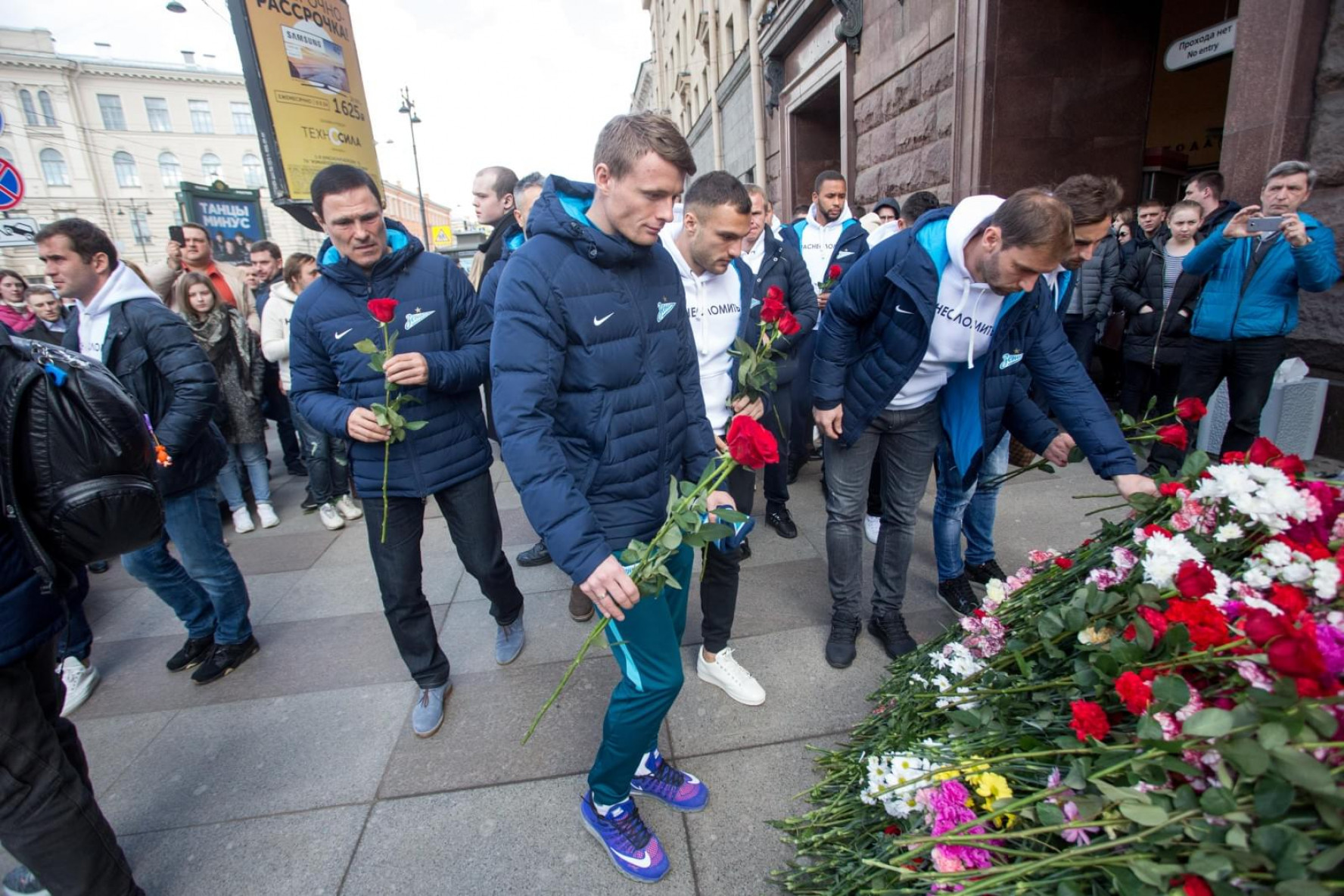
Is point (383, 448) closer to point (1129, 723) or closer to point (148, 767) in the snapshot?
point (148, 767)

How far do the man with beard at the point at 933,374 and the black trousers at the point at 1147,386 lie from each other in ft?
10.2

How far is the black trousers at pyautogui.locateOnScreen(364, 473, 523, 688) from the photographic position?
266 cm

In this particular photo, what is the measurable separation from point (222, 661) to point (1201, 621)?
12.7ft

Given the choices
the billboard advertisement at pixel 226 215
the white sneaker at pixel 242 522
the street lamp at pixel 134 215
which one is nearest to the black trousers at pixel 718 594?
the white sneaker at pixel 242 522

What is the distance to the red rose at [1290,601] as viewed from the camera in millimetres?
1131

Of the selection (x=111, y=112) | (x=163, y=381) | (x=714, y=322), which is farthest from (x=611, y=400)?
(x=111, y=112)

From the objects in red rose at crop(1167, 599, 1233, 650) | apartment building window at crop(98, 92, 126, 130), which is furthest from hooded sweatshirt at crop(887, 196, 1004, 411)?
apartment building window at crop(98, 92, 126, 130)

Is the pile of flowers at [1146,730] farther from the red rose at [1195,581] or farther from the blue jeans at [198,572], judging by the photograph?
the blue jeans at [198,572]

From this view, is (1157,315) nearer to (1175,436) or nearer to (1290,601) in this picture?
(1175,436)

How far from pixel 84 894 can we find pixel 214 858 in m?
0.47

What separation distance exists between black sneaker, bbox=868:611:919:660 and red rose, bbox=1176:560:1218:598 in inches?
66.6

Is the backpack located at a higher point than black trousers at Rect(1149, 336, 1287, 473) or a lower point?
higher

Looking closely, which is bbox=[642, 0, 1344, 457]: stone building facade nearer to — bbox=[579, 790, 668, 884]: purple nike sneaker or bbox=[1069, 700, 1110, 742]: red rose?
bbox=[1069, 700, 1110, 742]: red rose

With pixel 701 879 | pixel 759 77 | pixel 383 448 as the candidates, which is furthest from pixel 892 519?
pixel 759 77
